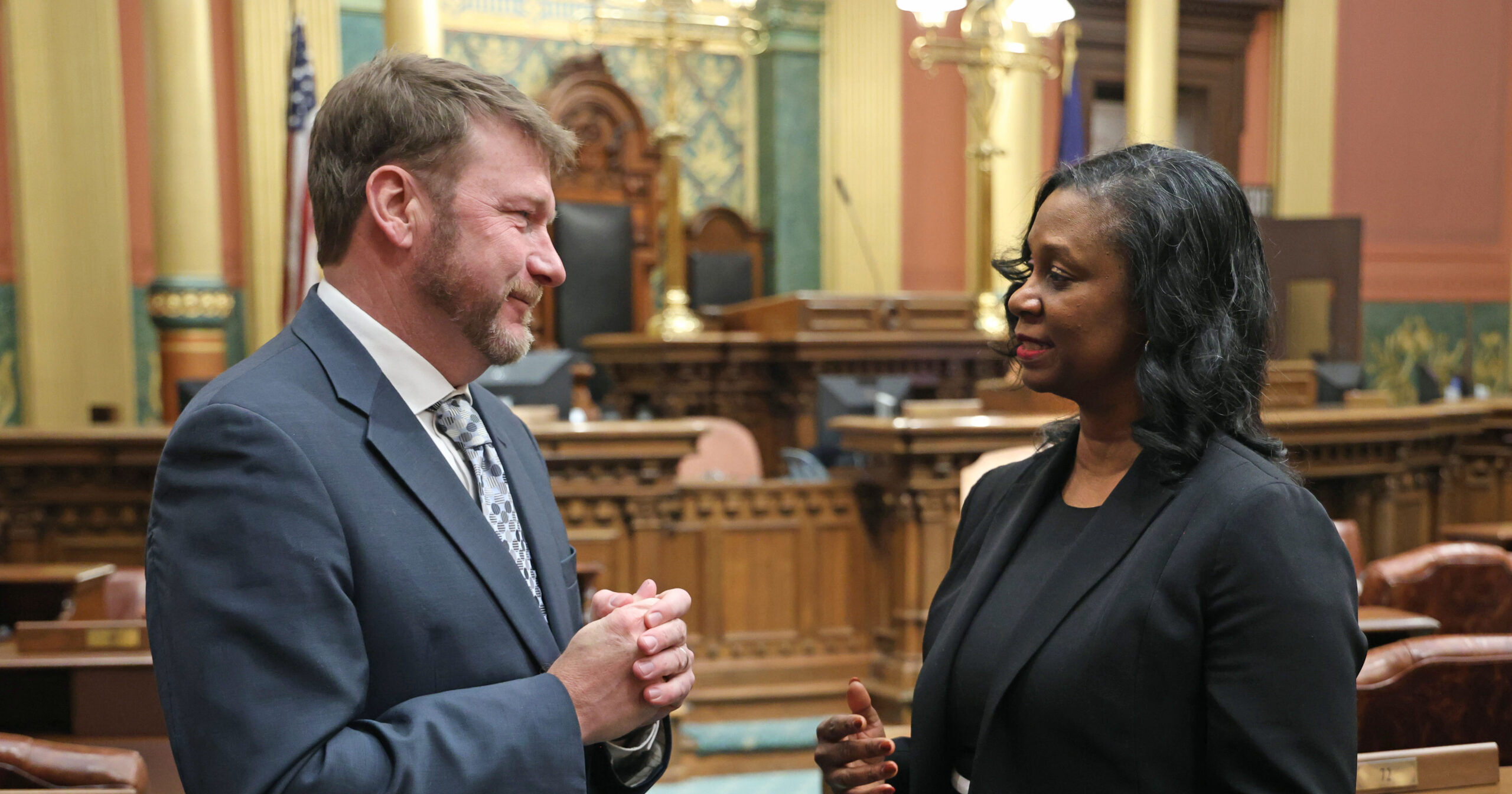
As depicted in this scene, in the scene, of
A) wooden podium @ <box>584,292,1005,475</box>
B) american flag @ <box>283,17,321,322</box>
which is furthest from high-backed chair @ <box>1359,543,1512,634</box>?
american flag @ <box>283,17,321,322</box>

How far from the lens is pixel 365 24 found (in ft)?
29.1

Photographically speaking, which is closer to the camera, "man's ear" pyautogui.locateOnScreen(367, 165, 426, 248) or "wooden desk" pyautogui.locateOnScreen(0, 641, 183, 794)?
"man's ear" pyautogui.locateOnScreen(367, 165, 426, 248)

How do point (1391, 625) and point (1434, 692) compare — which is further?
point (1391, 625)

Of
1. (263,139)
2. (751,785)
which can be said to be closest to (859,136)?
(263,139)

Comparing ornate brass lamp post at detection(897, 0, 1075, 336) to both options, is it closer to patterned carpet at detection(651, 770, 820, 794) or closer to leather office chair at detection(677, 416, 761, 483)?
leather office chair at detection(677, 416, 761, 483)

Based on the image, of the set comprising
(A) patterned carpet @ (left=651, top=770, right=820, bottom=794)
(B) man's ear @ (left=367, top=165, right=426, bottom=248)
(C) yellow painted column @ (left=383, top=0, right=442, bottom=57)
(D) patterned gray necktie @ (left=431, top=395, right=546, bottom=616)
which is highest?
(C) yellow painted column @ (left=383, top=0, right=442, bottom=57)

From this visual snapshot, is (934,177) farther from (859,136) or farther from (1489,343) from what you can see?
(1489,343)

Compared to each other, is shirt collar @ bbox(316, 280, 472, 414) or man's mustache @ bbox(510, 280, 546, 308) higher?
man's mustache @ bbox(510, 280, 546, 308)

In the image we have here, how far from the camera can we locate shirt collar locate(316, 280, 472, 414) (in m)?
1.23

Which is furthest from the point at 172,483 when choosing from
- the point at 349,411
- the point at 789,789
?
the point at 789,789

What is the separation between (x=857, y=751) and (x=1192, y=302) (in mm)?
678

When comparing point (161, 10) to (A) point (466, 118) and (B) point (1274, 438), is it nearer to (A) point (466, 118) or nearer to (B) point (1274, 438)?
(A) point (466, 118)

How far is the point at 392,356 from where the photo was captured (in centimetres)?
123

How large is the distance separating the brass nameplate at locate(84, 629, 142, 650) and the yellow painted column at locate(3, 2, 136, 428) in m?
6.02
